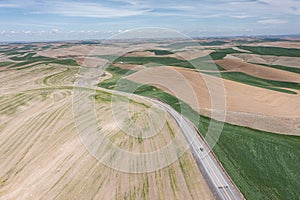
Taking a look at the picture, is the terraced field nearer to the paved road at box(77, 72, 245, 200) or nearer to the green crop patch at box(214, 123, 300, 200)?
the paved road at box(77, 72, 245, 200)

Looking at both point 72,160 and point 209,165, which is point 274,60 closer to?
point 209,165

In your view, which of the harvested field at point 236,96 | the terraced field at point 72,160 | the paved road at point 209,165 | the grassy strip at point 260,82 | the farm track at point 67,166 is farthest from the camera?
the grassy strip at point 260,82

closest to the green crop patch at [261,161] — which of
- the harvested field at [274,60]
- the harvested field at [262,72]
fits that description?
the harvested field at [262,72]

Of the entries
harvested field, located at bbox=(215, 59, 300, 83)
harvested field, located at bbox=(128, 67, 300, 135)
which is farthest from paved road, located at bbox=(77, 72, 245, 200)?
harvested field, located at bbox=(215, 59, 300, 83)

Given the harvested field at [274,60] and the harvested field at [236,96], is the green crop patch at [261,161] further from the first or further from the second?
the harvested field at [274,60]

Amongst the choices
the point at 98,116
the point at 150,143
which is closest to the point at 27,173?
the point at 150,143

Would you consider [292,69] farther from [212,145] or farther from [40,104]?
[40,104]
